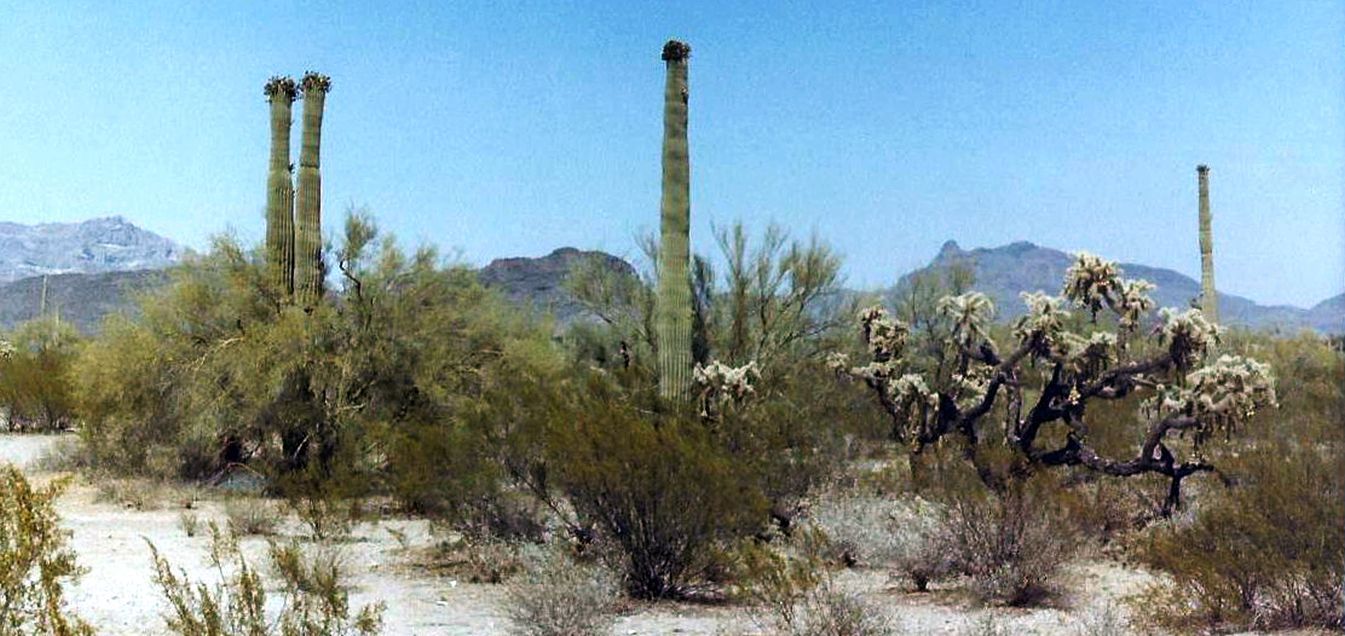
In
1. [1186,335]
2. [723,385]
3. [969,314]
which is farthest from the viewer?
[723,385]

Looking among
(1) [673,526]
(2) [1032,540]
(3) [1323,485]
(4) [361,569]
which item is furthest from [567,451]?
(3) [1323,485]

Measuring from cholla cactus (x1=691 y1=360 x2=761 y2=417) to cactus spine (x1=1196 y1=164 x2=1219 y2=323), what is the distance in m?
22.0

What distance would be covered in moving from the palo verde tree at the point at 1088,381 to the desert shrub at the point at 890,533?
3.42 feet

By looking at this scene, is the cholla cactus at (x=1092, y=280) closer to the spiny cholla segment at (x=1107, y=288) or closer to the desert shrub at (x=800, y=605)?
the spiny cholla segment at (x=1107, y=288)

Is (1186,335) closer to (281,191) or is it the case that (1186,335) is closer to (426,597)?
(426,597)

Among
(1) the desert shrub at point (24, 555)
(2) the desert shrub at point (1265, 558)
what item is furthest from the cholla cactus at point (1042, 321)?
(1) the desert shrub at point (24, 555)

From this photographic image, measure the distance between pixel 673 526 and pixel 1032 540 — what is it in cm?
292

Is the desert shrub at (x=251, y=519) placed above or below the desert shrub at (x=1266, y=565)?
below

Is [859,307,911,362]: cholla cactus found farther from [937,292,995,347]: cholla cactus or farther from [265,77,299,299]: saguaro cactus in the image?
[265,77,299,299]: saguaro cactus

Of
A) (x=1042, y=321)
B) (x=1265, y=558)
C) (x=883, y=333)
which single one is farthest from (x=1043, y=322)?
(x=1265, y=558)

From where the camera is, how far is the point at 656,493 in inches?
386

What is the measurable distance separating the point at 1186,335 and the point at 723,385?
558cm

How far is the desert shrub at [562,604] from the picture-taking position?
330 inches

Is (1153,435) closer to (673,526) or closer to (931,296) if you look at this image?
(673,526)
